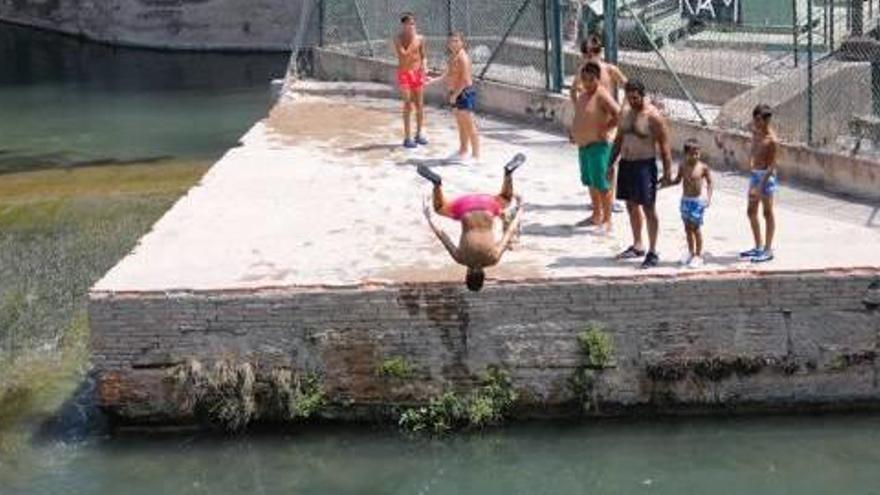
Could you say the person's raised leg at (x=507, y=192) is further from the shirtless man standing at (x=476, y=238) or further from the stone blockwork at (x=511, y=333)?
the stone blockwork at (x=511, y=333)

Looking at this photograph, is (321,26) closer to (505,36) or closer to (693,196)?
(505,36)

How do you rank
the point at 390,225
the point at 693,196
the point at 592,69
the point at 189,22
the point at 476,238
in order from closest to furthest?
the point at 476,238 < the point at 693,196 < the point at 592,69 < the point at 390,225 < the point at 189,22

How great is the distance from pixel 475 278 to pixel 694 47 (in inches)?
434

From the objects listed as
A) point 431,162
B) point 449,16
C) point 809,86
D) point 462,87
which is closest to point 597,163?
point 809,86

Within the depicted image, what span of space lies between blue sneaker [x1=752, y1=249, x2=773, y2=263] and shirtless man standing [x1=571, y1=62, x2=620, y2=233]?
1702 millimetres

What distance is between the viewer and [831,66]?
18.0 m

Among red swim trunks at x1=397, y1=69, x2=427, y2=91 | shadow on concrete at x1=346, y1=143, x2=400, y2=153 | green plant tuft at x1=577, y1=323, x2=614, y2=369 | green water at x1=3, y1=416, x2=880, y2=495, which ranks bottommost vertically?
green water at x1=3, y1=416, x2=880, y2=495

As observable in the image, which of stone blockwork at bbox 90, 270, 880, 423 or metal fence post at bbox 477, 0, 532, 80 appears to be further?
metal fence post at bbox 477, 0, 532, 80

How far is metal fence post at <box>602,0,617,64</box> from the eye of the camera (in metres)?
19.5

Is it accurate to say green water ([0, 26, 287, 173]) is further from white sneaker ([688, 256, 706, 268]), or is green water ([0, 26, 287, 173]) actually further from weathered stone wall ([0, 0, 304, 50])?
white sneaker ([688, 256, 706, 268])

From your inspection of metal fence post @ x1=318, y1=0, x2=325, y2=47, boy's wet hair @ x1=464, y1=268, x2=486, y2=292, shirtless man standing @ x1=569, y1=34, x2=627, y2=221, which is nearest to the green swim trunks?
shirtless man standing @ x1=569, y1=34, x2=627, y2=221

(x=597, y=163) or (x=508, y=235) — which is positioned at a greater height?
(x=597, y=163)

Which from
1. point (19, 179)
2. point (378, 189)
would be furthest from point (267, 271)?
point (19, 179)

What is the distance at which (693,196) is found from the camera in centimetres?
1303
